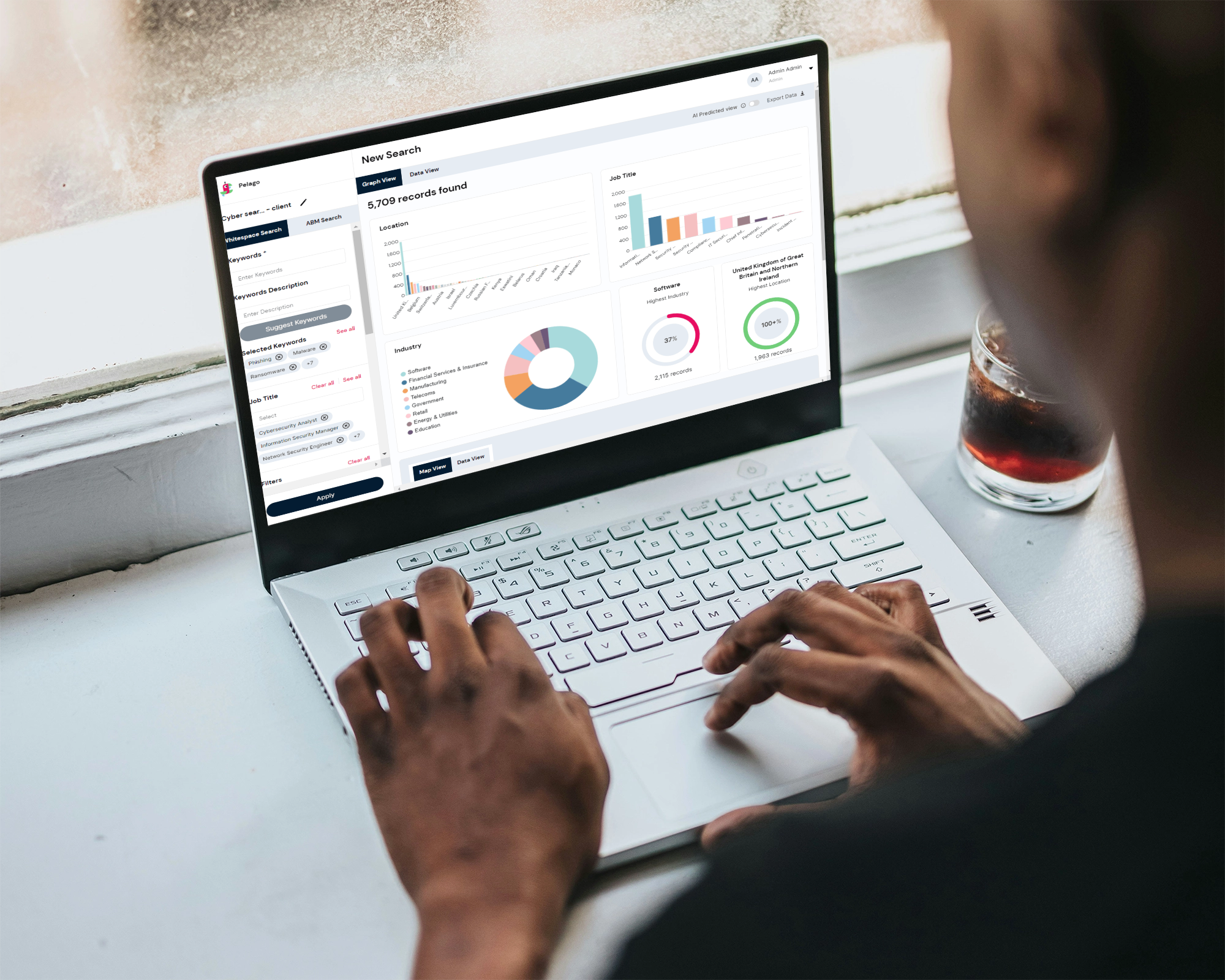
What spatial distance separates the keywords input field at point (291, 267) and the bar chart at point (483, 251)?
0.08ft

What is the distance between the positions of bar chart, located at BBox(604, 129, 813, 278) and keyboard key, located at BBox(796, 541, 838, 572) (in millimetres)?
215

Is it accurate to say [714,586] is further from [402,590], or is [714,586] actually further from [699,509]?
[402,590]

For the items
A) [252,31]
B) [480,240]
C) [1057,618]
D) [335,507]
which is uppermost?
[252,31]

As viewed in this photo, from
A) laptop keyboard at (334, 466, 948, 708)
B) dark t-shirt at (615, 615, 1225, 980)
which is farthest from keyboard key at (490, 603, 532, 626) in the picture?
dark t-shirt at (615, 615, 1225, 980)

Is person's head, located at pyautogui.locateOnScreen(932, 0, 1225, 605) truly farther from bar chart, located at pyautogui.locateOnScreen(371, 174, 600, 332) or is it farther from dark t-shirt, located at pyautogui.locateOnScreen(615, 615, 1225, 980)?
bar chart, located at pyautogui.locateOnScreen(371, 174, 600, 332)

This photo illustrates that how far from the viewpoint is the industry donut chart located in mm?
794

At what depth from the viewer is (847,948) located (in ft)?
1.31

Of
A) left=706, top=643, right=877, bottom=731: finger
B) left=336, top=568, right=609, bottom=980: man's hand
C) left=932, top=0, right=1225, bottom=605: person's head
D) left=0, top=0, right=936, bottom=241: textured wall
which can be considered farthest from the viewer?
left=0, top=0, right=936, bottom=241: textured wall

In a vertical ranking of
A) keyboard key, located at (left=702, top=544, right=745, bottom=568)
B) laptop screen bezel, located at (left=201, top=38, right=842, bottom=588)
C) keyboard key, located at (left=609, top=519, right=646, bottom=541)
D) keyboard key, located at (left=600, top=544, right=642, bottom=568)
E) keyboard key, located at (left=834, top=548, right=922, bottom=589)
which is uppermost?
laptop screen bezel, located at (left=201, top=38, right=842, bottom=588)

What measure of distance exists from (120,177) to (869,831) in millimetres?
672

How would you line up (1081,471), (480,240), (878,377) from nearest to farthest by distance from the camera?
(480,240), (1081,471), (878,377)

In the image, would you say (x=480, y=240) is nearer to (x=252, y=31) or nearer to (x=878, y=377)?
(x=252, y=31)

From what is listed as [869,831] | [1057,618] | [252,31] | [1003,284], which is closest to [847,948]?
[869,831]

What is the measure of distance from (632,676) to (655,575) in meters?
0.09
